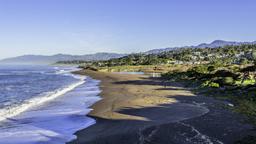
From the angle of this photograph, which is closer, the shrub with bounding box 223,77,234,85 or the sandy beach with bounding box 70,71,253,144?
the sandy beach with bounding box 70,71,253,144

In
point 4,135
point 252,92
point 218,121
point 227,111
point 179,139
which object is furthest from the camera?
point 252,92

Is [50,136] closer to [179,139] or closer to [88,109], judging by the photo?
[179,139]

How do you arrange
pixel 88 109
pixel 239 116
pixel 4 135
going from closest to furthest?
pixel 4 135, pixel 239 116, pixel 88 109

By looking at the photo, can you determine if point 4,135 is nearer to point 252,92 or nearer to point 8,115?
point 8,115

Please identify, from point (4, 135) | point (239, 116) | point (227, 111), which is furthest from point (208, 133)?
point (4, 135)

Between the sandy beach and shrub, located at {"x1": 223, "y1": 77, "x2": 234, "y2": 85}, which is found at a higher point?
shrub, located at {"x1": 223, "y1": 77, "x2": 234, "y2": 85}

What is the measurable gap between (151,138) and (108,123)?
16.3 feet

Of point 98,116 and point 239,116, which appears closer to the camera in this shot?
point 239,116

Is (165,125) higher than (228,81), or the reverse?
(228,81)

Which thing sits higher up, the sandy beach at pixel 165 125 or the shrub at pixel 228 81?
the shrub at pixel 228 81

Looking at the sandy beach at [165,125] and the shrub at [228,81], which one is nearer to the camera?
the sandy beach at [165,125]

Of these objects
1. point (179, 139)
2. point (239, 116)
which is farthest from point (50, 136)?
point (239, 116)

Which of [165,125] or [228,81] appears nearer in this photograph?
[165,125]

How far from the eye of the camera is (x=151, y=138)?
15.0 meters
